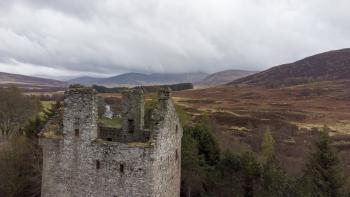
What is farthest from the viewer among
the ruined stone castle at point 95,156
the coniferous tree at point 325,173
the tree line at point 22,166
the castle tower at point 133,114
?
the tree line at point 22,166

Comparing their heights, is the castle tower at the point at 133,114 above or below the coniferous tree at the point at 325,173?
above

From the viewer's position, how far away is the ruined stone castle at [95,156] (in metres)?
20.3

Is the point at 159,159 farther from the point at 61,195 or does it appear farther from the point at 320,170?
the point at 320,170

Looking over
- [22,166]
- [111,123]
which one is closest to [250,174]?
[111,123]

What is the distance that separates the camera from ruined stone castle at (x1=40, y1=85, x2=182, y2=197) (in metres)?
20.3

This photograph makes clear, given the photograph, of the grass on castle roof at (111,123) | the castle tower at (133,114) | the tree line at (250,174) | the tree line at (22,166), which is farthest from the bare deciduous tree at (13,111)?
the castle tower at (133,114)

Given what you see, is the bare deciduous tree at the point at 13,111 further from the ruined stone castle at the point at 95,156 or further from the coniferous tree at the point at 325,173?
the coniferous tree at the point at 325,173

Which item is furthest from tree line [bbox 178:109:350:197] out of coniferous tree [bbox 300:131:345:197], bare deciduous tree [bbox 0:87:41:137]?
bare deciduous tree [bbox 0:87:41:137]

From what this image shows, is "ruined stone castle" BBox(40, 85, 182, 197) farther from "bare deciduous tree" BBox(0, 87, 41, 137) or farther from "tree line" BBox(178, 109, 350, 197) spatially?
"bare deciduous tree" BBox(0, 87, 41, 137)

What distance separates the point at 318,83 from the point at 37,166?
168 meters

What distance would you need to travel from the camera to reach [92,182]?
69.5 feet

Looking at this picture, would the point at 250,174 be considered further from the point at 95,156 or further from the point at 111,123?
the point at 95,156

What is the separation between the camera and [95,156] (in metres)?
21.0

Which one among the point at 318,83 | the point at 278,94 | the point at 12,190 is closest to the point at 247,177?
the point at 12,190
